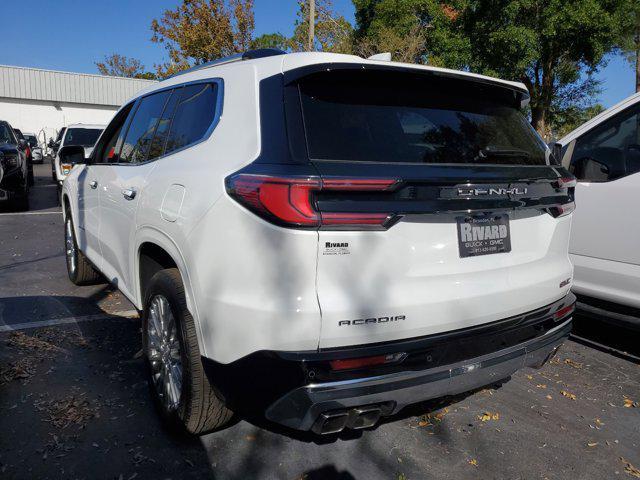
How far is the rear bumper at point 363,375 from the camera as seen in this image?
6.81 feet

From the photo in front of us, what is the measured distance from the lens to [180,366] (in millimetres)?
2768

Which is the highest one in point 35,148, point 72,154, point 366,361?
point 35,148

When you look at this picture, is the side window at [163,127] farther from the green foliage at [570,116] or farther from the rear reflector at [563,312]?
the green foliage at [570,116]

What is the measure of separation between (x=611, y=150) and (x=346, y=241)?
309cm

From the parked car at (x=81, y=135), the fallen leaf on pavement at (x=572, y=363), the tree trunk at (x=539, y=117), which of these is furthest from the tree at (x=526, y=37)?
the fallen leaf on pavement at (x=572, y=363)

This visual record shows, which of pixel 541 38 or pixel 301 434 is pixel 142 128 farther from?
pixel 541 38

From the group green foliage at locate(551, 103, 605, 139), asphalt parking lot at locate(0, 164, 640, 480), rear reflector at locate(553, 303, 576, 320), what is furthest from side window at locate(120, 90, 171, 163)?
green foliage at locate(551, 103, 605, 139)

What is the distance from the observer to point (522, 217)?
2607 millimetres

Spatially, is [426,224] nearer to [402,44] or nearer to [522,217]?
[522,217]

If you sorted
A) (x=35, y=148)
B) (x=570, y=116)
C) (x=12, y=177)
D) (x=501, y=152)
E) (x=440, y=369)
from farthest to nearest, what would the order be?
(x=35, y=148) < (x=570, y=116) < (x=12, y=177) < (x=501, y=152) < (x=440, y=369)

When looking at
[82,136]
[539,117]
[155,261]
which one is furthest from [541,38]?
[155,261]

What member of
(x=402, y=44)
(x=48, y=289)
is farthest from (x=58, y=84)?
(x=48, y=289)

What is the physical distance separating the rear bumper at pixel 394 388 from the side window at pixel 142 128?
1.99m

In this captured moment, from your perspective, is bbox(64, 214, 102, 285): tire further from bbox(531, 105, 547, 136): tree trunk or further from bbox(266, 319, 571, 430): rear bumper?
bbox(531, 105, 547, 136): tree trunk
